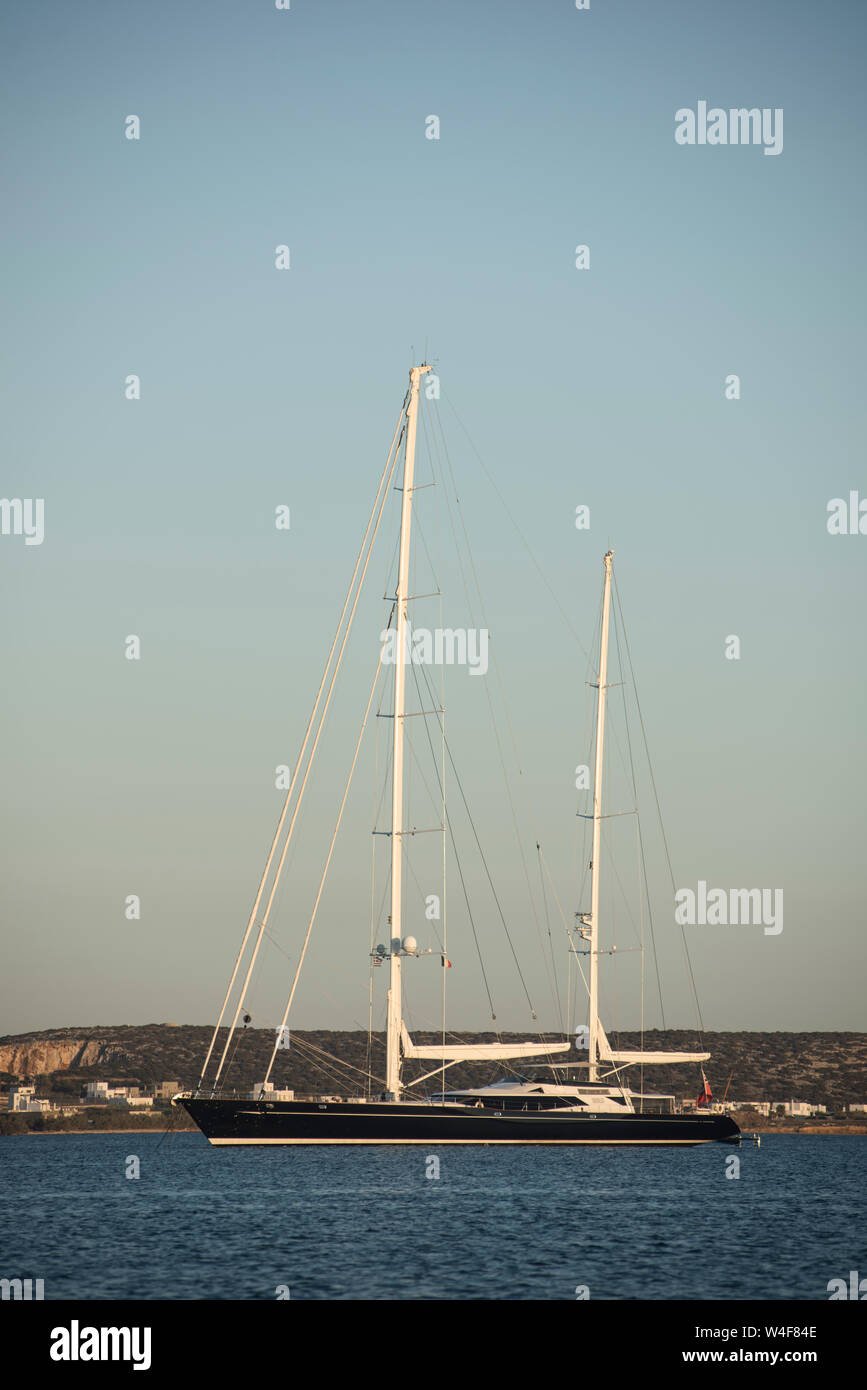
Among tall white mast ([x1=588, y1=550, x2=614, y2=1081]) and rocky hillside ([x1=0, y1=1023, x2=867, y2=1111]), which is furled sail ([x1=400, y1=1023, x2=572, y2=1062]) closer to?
tall white mast ([x1=588, y1=550, x2=614, y2=1081])

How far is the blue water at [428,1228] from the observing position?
3045cm

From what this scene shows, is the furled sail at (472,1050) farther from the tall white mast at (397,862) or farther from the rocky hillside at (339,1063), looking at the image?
the rocky hillside at (339,1063)

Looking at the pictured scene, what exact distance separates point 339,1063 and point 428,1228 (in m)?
124

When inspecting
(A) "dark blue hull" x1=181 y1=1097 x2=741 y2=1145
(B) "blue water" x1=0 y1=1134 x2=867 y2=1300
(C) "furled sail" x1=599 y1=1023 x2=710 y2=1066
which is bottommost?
(B) "blue water" x1=0 y1=1134 x2=867 y2=1300

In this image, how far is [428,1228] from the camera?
38.4 meters

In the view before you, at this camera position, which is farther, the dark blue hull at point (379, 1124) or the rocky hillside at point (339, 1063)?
the rocky hillside at point (339, 1063)

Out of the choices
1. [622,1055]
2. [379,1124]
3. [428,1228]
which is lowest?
[428,1228]

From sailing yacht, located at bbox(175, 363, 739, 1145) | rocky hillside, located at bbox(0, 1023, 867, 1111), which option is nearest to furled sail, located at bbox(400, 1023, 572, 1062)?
sailing yacht, located at bbox(175, 363, 739, 1145)

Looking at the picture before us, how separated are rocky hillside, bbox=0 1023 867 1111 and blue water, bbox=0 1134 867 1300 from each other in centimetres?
9002

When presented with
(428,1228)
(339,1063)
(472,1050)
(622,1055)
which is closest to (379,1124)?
(472,1050)

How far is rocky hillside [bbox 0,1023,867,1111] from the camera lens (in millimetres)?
158375

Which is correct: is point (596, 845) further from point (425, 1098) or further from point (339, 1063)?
point (339, 1063)

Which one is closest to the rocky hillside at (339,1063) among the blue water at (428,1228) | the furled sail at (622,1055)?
the furled sail at (622,1055)

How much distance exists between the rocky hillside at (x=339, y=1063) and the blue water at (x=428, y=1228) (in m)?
90.0
